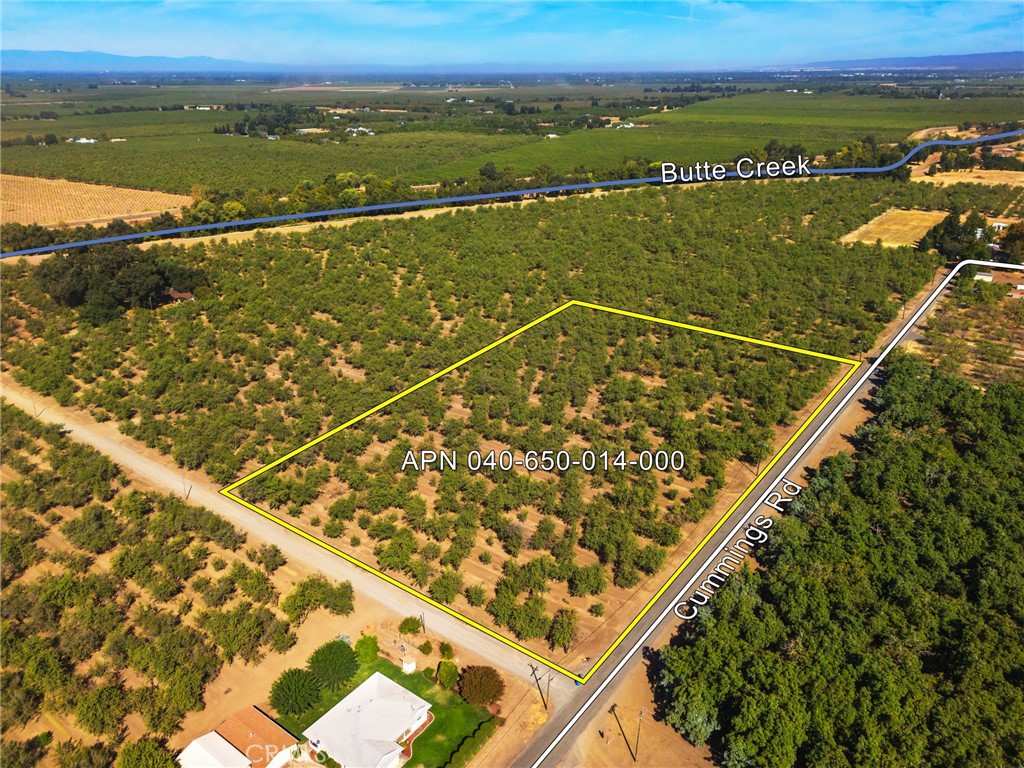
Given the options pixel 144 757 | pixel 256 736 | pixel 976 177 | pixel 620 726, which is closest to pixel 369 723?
pixel 256 736

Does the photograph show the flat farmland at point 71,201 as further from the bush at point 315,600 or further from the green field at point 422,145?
the bush at point 315,600

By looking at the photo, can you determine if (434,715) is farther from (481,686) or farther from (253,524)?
(253,524)

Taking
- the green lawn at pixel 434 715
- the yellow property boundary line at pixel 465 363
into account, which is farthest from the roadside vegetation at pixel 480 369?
the green lawn at pixel 434 715

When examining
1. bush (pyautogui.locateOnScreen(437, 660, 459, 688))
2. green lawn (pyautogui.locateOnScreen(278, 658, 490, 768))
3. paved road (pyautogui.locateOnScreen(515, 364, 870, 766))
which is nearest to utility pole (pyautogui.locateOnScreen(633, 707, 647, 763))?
paved road (pyautogui.locateOnScreen(515, 364, 870, 766))

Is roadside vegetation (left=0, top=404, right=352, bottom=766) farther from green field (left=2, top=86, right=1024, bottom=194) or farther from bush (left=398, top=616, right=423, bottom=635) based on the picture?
green field (left=2, top=86, right=1024, bottom=194)

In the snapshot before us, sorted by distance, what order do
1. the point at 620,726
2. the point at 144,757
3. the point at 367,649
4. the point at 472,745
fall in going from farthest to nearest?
the point at 367,649 < the point at 620,726 < the point at 472,745 < the point at 144,757

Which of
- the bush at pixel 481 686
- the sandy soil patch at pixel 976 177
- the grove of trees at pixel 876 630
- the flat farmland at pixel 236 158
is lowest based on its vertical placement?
the bush at pixel 481 686
